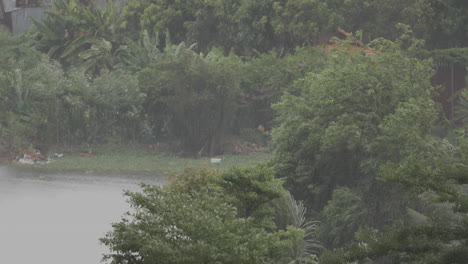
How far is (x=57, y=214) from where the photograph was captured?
15.4 meters

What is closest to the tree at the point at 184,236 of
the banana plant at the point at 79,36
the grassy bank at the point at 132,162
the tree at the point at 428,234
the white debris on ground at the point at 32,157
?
the tree at the point at 428,234

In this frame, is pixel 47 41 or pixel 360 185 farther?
pixel 47 41

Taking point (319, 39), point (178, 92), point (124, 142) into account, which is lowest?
point (124, 142)

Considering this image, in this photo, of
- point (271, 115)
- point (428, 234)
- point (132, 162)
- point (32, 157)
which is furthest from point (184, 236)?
point (271, 115)

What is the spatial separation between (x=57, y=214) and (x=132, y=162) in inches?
258

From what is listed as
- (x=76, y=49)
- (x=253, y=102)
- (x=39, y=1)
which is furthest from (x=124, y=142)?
(x=39, y=1)

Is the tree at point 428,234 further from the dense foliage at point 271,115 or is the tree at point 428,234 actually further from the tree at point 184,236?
the tree at point 184,236

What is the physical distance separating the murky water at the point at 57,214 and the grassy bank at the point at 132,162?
1051 millimetres

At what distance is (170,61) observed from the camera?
23281 mm

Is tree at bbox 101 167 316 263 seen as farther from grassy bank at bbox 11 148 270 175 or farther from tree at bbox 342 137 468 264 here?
grassy bank at bbox 11 148 270 175

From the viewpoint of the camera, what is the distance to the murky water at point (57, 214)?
12500 millimetres

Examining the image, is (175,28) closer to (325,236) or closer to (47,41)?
(47,41)

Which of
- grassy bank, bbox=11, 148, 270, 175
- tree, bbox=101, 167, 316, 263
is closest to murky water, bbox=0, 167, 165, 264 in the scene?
grassy bank, bbox=11, 148, 270, 175

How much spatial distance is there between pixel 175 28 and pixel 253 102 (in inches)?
240
